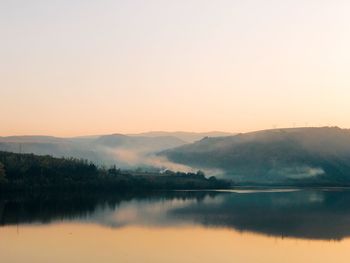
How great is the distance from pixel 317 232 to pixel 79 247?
12458 mm

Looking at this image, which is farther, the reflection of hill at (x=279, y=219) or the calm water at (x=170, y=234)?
the reflection of hill at (x=279, y=219)

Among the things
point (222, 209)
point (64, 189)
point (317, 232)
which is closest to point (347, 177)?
point (64, 189)

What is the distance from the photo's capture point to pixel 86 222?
1232 inches

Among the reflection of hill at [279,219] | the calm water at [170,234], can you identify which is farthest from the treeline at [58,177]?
the reflection of hill at [279,219]

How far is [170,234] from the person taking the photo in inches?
1077

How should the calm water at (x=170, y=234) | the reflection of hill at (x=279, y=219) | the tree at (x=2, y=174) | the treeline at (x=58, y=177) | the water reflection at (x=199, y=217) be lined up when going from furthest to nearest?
the treeline at (x=58, y=177), the tree at (x=2, y=174), the water reflection at (x=199, y=217), the reflection of hill at (x=279, y=219), the calm water at (x=170, y=234)

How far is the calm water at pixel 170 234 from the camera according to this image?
69.4ft

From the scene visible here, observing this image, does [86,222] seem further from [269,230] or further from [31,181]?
[31,181]

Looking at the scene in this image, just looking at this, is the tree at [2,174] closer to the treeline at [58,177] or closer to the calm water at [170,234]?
the treeline at [58,177]

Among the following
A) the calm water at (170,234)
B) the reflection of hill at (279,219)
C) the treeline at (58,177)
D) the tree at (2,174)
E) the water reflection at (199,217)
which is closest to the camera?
the calm water at (170,234)

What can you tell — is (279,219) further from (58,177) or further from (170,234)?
(58,177)

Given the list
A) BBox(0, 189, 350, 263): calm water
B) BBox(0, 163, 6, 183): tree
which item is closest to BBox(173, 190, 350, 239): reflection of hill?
BBox(0, 189, 350, 263): calm water

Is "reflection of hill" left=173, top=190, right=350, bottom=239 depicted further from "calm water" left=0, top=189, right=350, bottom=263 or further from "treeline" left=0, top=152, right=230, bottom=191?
"treeline" left=0, top=152, right=230, bottom=191

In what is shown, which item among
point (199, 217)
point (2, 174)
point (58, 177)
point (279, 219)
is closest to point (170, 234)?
point (199, 217)
